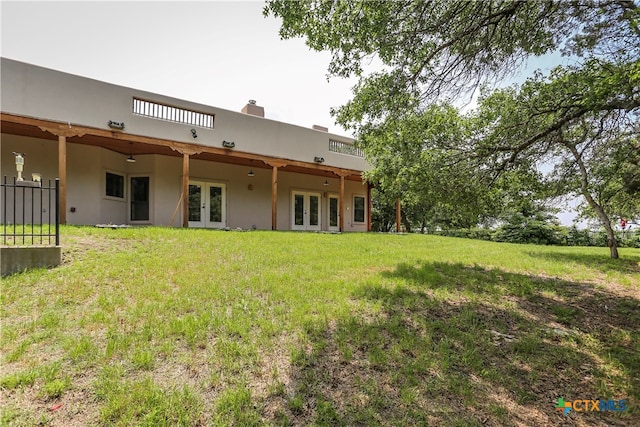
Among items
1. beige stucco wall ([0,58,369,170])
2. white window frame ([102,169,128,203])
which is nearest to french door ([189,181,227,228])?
beige stucco wall ([0,58,369,170])

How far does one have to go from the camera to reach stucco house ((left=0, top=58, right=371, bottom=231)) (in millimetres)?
8609

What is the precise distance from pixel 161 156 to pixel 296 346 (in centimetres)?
1045

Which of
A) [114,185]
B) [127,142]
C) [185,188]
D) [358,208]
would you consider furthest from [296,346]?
[358,208]

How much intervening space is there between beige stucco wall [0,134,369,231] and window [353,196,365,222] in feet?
5.53

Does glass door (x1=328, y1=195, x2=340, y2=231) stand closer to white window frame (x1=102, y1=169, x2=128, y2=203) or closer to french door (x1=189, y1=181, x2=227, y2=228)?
french door (x1=189, y1=181, x2=227, y2=228)

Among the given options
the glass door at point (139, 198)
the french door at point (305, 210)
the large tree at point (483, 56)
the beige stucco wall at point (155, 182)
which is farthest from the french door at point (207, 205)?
the large tree at point (483, 56)

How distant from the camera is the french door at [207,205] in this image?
477 inches

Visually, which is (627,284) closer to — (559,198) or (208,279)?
(559,198)

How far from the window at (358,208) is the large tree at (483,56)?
10.9 meters

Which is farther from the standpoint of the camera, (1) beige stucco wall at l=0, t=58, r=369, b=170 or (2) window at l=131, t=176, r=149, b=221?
(2) window at l=131, t=176, r=149, b=221

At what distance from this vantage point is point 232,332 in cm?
343

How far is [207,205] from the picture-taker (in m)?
12.4

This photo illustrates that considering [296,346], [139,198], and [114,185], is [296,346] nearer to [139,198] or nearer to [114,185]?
[139,198]

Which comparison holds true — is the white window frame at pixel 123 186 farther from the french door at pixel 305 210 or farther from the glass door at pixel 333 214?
the glass door at pixel 333 214
